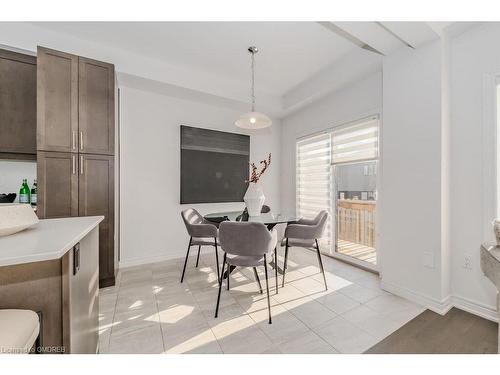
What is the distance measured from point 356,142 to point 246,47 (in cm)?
198

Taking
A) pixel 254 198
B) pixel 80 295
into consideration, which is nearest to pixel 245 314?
pixel 254 198

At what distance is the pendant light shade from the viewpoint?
2.58 metres

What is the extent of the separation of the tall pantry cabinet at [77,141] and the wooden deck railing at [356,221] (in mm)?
3205

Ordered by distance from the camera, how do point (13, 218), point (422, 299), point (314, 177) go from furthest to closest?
point (314, 177)
point (422, 299)
point (13, 218)

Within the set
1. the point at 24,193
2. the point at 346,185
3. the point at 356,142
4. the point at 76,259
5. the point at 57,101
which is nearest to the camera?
the point at 76,259

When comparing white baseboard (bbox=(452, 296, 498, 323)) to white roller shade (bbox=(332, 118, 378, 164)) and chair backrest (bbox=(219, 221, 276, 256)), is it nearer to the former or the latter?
white roller shade (bbox=(332, 118, 378, 164))

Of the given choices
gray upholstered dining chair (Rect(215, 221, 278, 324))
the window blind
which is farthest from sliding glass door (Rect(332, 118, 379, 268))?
gray upholstered dining chair (Rect(215, 221, 278, 324))

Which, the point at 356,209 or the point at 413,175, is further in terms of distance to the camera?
the point at 356,209

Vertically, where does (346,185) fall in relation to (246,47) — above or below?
below

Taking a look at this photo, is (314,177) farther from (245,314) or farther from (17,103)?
(17,103)

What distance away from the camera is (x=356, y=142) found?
3156 mm

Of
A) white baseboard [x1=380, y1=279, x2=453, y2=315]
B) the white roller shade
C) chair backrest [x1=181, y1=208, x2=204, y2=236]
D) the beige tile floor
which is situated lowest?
the beige tile floor

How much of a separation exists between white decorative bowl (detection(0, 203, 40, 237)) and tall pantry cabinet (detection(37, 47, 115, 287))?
1639mm
